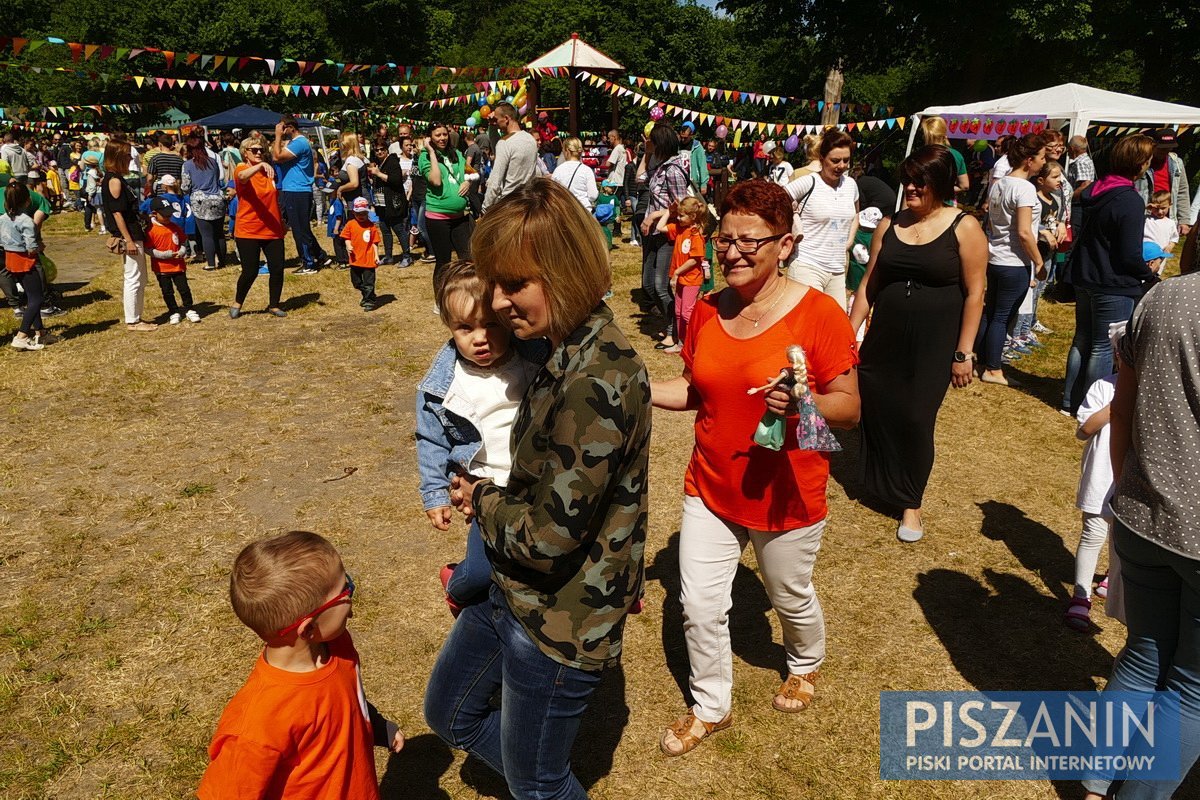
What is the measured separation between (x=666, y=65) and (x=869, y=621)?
4927cm

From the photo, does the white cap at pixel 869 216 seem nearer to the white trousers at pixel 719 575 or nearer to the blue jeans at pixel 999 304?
the blue jeans at pixel 999 304

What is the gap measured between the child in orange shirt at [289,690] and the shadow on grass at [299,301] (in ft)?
27.4

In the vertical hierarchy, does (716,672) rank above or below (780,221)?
below

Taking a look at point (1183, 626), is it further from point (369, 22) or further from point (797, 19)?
point (369, 22)

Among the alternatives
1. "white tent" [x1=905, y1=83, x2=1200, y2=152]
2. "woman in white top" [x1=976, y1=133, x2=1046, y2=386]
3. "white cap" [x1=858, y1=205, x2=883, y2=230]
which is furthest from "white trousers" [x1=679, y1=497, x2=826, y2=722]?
"white tent" [x1=905, y1=83, x2=1200, y2=152]

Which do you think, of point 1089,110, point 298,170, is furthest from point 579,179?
point 1089,110

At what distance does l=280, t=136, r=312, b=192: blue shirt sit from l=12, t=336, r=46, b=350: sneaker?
12.9 feet

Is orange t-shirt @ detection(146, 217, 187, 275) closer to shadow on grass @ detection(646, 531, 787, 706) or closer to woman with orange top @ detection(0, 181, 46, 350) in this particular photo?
woman with orange top @ detection(0, 181, 46, 350)

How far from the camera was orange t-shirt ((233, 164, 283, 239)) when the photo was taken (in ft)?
26.8

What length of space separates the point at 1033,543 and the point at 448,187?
22.0ft

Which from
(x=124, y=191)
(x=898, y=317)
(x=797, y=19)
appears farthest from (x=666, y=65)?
(x=898, y=317)

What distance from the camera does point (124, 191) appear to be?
25.3 feet

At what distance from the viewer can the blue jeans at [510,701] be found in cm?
192

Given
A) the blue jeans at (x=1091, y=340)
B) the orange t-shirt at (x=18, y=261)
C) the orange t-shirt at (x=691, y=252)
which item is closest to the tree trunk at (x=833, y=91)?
the orange t-shirt at (x=691, y=252)
